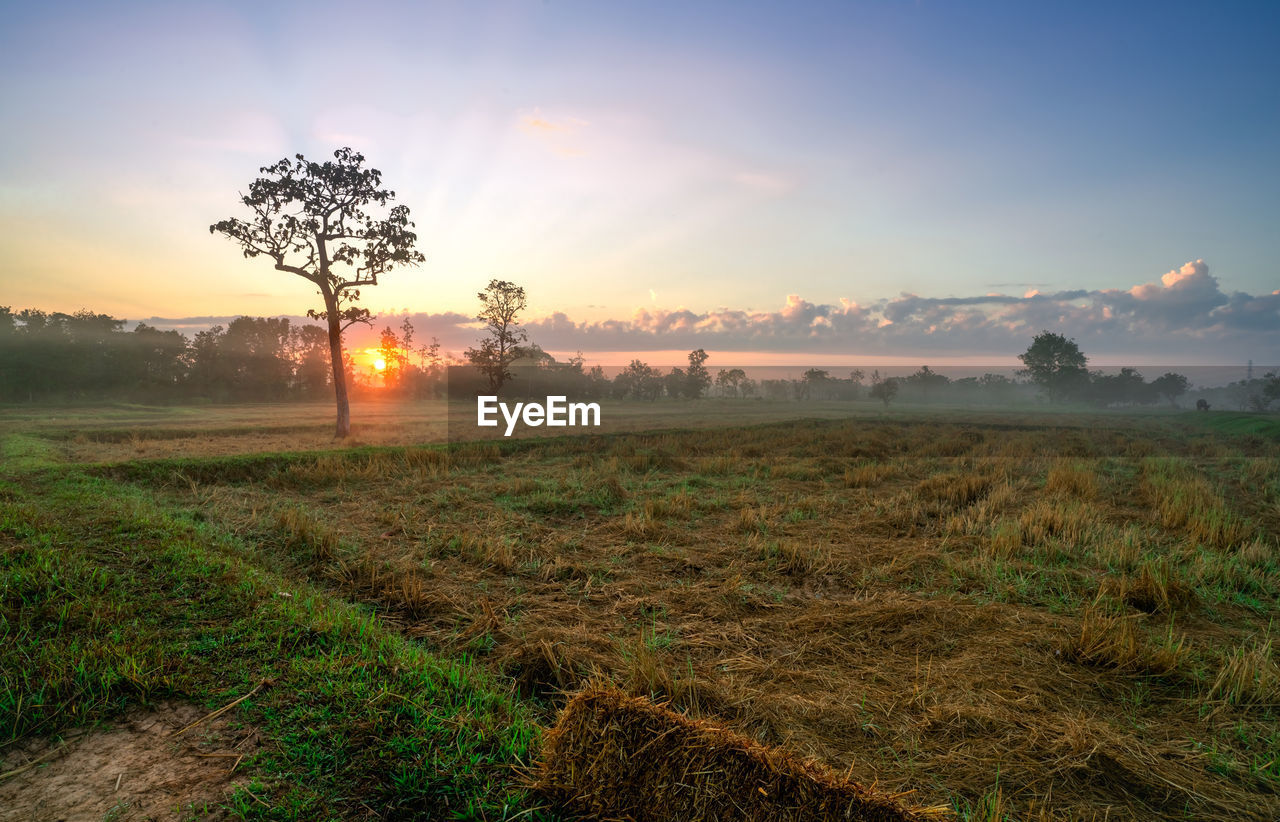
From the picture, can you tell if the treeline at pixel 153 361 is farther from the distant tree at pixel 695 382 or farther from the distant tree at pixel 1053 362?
the distant tree at pixel 1053 362

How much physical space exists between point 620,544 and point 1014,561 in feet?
17.5

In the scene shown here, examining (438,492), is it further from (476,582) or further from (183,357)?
(183,357)

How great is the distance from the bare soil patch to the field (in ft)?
0.42

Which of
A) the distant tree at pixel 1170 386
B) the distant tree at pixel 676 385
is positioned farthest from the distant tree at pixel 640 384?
the distant tree at pixel 1170 386

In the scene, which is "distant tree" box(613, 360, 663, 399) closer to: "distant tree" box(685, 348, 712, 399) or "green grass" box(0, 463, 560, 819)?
"distant tree" box(685, 348, 712, 399)

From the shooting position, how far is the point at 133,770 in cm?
280

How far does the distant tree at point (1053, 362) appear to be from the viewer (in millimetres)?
102938

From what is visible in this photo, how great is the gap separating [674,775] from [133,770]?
9.03 feet

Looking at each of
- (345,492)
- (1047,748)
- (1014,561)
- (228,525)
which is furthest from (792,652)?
(345,492)

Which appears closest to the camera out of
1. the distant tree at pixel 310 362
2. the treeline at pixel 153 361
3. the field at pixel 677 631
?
the field at pixel 677 631

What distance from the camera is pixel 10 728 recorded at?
9.92ft

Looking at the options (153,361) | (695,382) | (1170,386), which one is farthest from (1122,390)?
(153,361)

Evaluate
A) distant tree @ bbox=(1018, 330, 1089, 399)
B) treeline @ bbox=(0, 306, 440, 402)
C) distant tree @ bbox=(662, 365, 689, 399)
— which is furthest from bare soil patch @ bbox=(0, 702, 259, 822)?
distant tree @ bbox=(1018, 330, 1089, 399)

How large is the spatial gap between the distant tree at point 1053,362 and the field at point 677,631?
367 feet
